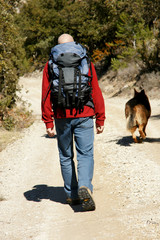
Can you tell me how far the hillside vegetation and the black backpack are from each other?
8.04 meters

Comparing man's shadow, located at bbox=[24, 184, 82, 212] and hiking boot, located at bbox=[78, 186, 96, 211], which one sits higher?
hiking boot, located at bbox=[78, 186, 96, 211]

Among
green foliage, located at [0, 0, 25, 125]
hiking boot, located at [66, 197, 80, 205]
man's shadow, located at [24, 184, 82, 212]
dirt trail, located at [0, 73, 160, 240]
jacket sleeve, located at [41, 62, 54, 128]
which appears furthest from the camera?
green foliage, located at [0, 0, 25, 125]

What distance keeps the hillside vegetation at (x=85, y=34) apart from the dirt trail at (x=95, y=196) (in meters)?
5.46

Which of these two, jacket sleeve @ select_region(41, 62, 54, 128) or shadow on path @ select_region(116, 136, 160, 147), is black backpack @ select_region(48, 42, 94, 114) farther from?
shadow on path @ select_region(116, 136, 160, 147)

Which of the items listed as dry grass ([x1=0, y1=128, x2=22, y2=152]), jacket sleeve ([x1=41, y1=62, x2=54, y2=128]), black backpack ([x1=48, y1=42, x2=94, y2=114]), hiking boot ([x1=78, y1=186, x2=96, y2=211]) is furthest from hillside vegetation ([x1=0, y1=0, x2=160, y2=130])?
hiking boot ([x1=78, y1=186, x2=96, y2=211])

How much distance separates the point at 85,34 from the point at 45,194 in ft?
93.3

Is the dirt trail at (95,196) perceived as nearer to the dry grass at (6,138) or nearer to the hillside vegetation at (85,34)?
the dry grass at (6,138)

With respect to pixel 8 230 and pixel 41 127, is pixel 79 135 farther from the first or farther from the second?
pixel 41 127

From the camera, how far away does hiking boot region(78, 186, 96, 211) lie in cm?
374

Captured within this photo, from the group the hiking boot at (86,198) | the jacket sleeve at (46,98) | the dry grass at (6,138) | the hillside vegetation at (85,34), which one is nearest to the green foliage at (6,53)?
the hillside vegetation at (85,34)

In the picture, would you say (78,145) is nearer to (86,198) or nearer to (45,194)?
(86,198)

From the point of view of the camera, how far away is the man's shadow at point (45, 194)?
15.2ft

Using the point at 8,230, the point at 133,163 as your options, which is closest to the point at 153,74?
the point at 133,163

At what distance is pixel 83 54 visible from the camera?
379cm
